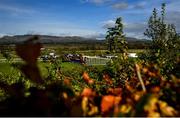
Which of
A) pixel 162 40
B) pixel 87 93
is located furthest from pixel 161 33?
pixel 87 93

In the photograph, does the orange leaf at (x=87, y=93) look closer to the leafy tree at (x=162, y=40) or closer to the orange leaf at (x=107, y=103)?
the orange leaf at (x=107, y=103)

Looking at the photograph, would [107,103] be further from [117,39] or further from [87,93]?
[117,39]

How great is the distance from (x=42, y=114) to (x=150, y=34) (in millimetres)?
13275

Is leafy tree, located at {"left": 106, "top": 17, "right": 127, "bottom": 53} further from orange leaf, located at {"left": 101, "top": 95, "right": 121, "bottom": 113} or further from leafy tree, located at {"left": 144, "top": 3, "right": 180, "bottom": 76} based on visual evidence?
orange leaf, located at {"left": 101, "top": 95, "right": 121, "bottom": 113}

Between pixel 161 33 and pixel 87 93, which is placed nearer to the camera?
pixel 87 93

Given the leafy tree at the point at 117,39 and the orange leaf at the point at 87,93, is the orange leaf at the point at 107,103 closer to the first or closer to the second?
the orange leaf at the point at 87,93

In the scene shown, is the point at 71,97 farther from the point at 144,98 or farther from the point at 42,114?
the point at 144,98

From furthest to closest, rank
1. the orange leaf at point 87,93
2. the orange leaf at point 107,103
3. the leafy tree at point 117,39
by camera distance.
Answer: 1. the leafy tree at point 117,39
2. the orange leaf at point 87,93
3. the orange leaf at point 107,103

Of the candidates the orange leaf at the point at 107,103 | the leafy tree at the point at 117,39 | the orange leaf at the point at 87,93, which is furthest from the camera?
the leafy tree at the point at 117,39

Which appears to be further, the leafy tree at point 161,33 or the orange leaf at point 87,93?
the leafy tree at point 161,33

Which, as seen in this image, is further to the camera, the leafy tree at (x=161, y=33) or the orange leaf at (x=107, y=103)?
the leafy tree at (x=161, y=33)

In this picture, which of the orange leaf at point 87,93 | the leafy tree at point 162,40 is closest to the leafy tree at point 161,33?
the leafy tree at point 162,40

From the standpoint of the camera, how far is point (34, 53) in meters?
2.21

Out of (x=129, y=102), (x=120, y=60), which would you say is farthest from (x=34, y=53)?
(x=120, y=60)
